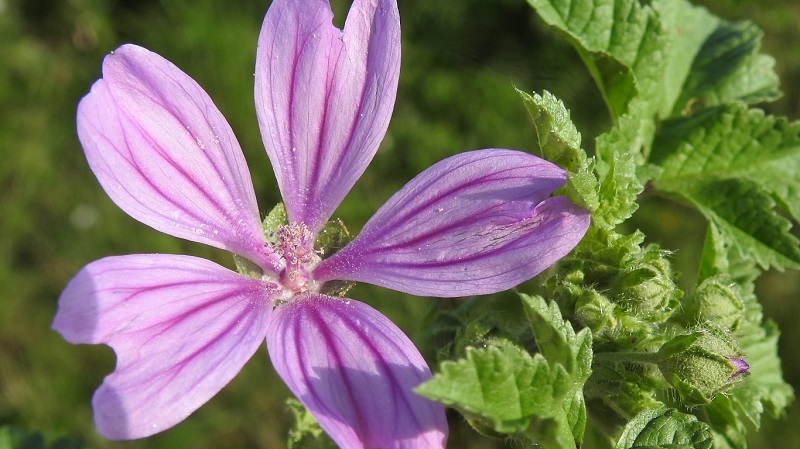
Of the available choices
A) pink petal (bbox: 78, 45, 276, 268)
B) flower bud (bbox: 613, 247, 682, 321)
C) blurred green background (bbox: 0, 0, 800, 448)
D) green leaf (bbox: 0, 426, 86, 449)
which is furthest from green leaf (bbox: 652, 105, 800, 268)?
blurred green background (bbox: 0, 0, 800, 448)

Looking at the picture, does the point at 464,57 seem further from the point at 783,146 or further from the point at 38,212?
the point at 783,146

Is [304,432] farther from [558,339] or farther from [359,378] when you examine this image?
[558,339]

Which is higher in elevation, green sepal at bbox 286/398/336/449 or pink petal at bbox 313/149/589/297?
pink petal at bbox 313/149/589/297

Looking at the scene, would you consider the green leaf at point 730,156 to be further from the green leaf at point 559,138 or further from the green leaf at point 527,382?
the green leaf at point 527,382

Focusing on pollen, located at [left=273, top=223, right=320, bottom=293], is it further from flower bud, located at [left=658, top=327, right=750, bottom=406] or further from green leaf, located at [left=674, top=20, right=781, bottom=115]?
green leaf, located at [left=674, top=20, right=781, bottom=115]

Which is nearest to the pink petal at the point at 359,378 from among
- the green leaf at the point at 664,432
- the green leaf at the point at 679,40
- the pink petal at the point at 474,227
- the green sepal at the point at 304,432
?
the pink petal at the point at 474,227

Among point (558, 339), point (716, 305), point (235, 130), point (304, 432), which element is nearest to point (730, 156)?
point (716, 305)

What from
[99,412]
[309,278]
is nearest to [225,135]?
[309,278]
